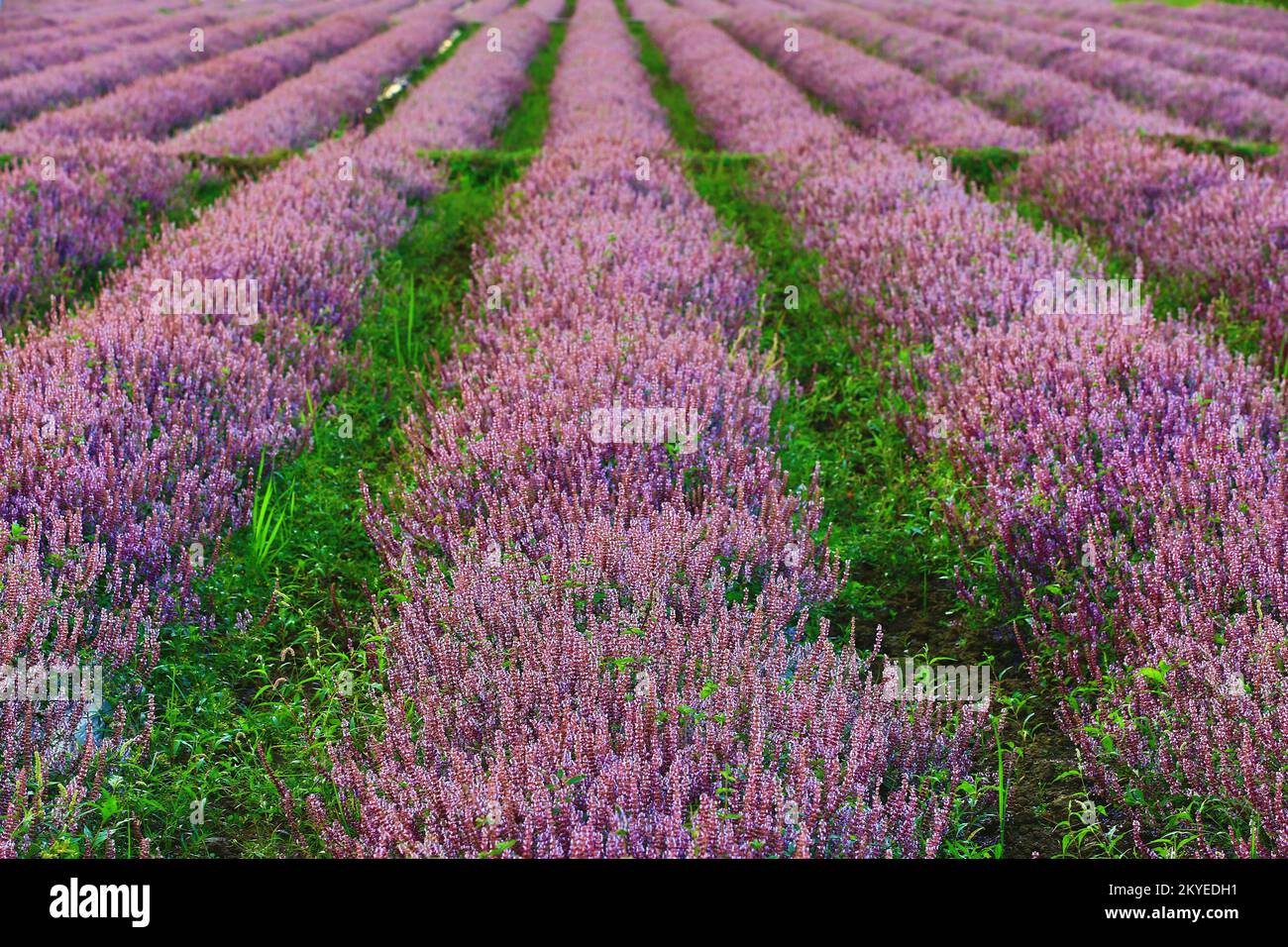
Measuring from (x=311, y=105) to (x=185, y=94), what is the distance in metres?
2.09

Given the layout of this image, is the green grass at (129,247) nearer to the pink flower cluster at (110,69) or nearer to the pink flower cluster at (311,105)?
the pink flower cluster at (311,105)

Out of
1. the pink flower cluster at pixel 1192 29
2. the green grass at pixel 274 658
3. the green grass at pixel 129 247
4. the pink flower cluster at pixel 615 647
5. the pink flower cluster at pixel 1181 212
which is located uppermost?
the pink flower cluster at pixel 1192 29

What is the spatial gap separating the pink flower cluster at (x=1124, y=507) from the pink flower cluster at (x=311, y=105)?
6.74m

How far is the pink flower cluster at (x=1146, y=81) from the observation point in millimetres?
11708

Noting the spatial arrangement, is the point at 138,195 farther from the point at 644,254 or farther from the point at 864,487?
the point at 864,487

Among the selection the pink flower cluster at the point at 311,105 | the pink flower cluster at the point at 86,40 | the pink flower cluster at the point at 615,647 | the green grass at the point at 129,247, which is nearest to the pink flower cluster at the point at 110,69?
the pink flower cluster at the point at 86,40

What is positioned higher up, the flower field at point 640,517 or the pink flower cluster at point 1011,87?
the pink flower cluster at point 1011,87

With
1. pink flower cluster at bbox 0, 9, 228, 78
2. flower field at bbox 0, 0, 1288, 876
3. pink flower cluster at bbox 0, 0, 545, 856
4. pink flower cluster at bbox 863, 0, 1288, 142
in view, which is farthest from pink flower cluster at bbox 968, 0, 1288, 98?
pink flower cluster at bbox 0, 9, 228, 78

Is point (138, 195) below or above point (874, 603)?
above

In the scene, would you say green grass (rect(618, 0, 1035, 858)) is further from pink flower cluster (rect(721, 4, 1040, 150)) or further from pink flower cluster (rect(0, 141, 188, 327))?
pink flower cluster (rect(0, 141, 188, 327))

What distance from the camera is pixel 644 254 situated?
5.87 m

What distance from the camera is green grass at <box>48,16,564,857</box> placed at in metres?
2.54

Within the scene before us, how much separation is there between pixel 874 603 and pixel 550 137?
850 centimetres

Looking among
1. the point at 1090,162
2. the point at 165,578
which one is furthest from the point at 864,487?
the point at 1090,162
